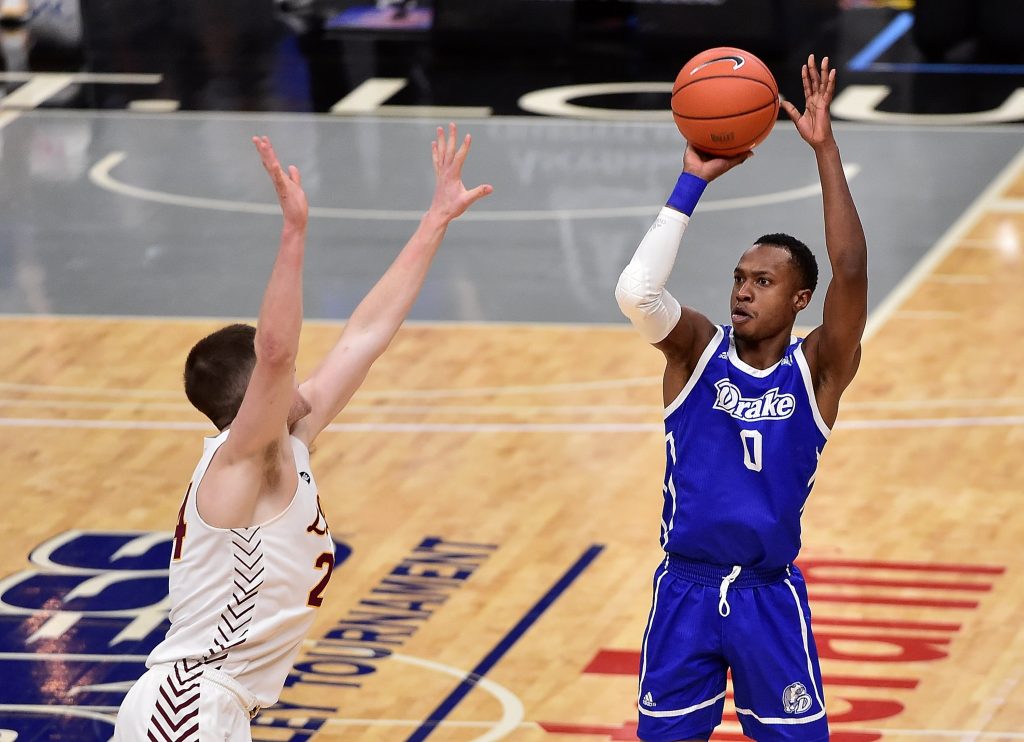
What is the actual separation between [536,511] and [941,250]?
577 centimetres

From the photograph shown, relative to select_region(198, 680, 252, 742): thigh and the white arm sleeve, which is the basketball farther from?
select_region(198, 680, 252, 742): thigh

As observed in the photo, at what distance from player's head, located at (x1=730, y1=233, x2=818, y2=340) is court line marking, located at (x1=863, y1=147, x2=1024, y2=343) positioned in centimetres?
586

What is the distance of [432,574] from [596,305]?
4671mm

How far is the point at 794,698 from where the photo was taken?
6125mm

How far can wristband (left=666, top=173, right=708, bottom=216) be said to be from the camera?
604cm

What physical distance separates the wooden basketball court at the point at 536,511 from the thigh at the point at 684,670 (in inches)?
67.1

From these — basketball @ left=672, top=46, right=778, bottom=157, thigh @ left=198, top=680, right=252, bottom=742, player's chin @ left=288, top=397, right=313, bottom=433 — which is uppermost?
basketball @ left=672, top=46, right=778, bottom=157

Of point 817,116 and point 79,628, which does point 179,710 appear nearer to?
point 817,116

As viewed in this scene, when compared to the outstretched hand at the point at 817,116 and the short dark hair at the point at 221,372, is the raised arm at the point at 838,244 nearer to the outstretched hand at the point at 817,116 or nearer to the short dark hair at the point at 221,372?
the outstretched hand at the point at 817,116

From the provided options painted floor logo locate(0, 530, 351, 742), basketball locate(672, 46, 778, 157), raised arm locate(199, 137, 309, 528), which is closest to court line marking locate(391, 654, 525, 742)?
painted floor logo locate(0, 530, 351, 742)

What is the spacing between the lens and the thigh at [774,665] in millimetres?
6082

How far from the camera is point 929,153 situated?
1773cm

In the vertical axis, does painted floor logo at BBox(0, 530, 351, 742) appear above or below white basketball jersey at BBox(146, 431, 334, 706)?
below

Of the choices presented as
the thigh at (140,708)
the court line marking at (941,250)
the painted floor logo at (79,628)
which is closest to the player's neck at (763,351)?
the thigh at (140,708)
